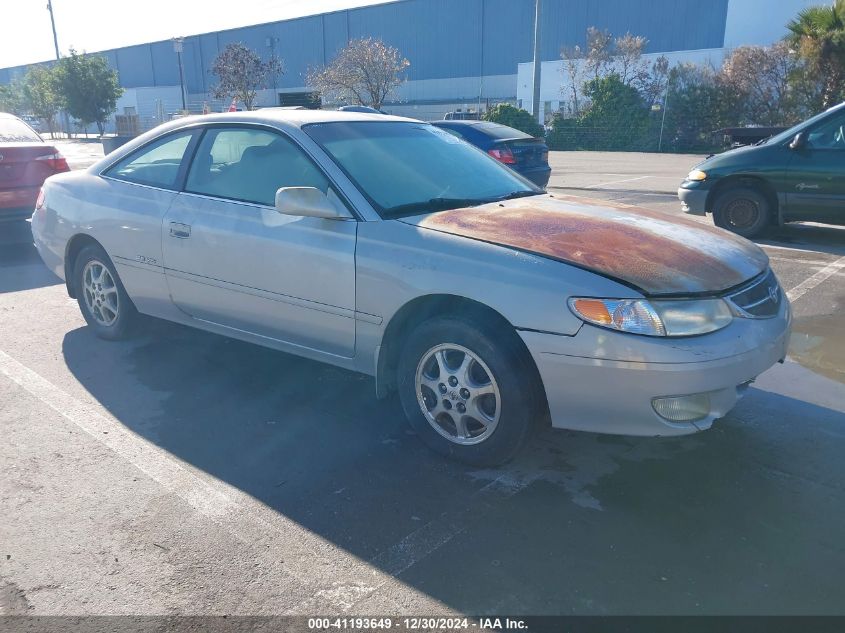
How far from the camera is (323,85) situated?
118ft

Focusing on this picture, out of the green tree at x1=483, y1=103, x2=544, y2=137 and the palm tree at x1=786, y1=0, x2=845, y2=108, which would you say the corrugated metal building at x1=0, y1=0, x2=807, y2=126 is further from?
the green tree at x1=483, y1=103, x2=544, y2=137

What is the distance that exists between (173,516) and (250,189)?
196cm

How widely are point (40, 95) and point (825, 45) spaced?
4892 centimetres

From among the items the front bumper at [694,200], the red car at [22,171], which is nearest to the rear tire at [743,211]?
the front bumper at [694,200]

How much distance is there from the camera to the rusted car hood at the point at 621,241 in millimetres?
3078

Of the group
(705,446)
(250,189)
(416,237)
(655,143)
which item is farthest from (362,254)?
(655,143)

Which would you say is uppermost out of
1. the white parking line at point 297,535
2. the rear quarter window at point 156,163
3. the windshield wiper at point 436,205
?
the rear quarter window at point 156,163

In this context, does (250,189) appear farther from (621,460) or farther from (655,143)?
(655,143)

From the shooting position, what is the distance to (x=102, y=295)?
16.9 feet

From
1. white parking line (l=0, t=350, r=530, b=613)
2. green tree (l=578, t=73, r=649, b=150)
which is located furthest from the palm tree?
white parking line (l=0, t=350, r=530, b=613)

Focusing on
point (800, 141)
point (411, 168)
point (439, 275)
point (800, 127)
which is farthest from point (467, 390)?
point (800, 127)

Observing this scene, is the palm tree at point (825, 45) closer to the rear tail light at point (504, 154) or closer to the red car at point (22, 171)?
the rear tail light at point (504, 154)

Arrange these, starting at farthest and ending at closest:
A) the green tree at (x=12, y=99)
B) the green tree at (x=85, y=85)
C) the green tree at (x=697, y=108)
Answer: the green tree at (x=12, y=99) → the green tree at (x=85, y=85) → the green tree at (x=697, y=108)

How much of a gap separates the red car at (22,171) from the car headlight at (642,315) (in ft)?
25.5
